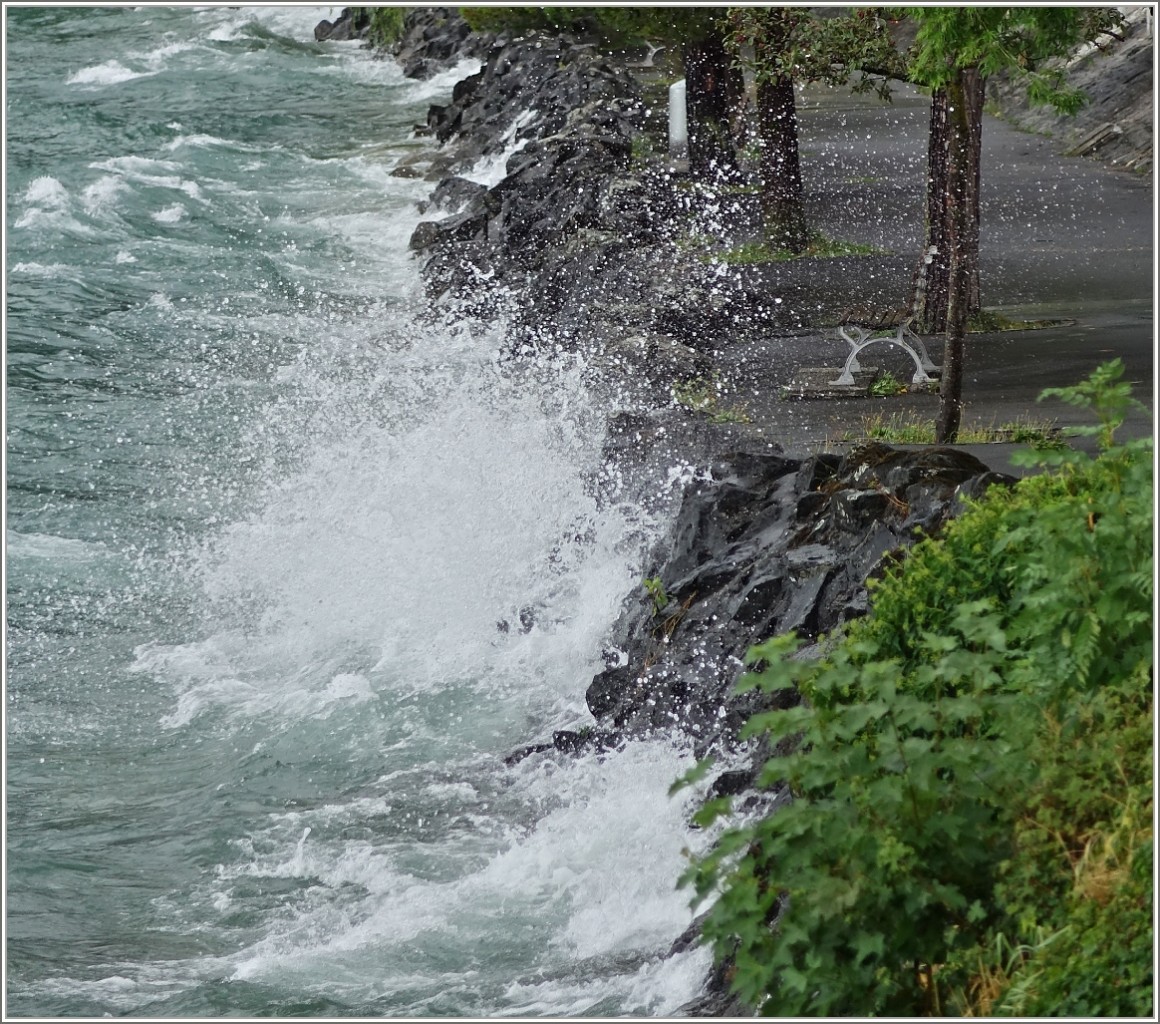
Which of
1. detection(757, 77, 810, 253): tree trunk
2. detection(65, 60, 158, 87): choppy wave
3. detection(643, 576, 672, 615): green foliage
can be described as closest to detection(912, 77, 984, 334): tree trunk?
detection(757, 77, 810, 253): tree trunk

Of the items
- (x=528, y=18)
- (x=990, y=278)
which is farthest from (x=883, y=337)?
(x=528, y=18)

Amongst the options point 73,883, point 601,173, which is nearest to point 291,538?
point 73,883

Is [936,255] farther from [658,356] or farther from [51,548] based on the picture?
[51,548]

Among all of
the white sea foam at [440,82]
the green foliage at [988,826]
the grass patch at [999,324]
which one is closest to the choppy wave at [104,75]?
the white sea foam at [440,82]

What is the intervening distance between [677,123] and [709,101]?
126 centimetres

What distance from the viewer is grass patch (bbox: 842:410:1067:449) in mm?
11852

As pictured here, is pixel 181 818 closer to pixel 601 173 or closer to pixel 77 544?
pixel 77 544

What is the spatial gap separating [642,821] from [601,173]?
1497cm

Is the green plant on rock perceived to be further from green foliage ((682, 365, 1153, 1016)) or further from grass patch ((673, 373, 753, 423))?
green foliage ((682, 365, 1153, 1016))

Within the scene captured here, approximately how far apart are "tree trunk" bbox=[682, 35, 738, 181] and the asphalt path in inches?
52.7

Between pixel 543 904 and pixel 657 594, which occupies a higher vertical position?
pixel 657 594

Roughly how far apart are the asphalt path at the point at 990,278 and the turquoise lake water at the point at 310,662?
216cm

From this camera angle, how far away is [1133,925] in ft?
17.2

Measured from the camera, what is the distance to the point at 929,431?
12539 millimetres
